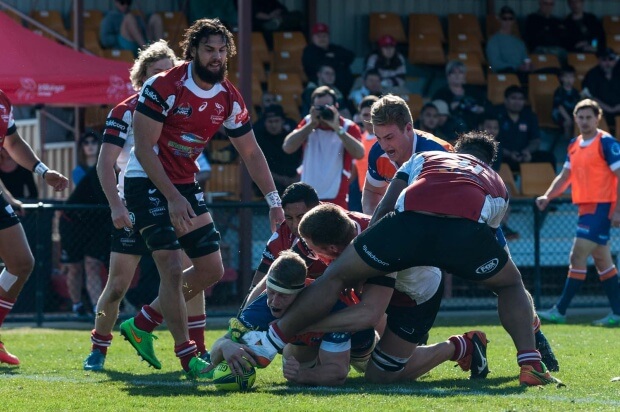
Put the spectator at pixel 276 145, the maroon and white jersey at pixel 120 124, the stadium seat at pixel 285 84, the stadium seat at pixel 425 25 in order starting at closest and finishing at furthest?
the maroon and white jersey at pixel 120 124 < the spectator at pixel 276 145 < the stadium seat at pixel 285 84 < the stadium seat at pixel 425 25

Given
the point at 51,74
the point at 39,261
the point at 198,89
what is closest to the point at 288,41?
the point at 51,74

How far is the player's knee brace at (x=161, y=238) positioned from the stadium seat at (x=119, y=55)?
28.6 ft

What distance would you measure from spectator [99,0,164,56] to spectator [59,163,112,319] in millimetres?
3919

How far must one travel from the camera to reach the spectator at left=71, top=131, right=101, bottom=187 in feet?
45.3

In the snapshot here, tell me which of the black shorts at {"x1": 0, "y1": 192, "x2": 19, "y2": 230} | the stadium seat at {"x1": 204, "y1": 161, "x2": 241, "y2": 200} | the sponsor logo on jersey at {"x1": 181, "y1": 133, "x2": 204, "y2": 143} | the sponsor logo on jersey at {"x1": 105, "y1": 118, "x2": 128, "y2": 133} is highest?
the sponsor logo on jersey at {"x1": 105, "y1": 118, "x2": 128, "y2": 133}

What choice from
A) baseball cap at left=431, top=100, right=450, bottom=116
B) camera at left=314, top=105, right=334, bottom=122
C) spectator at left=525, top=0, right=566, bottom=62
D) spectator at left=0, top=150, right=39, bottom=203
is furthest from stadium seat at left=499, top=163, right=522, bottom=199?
spectator at left=0, top=150, right=39, bottom=203

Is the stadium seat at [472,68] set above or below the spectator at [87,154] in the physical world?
above

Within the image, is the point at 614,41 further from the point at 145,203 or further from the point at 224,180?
the point at 145,203

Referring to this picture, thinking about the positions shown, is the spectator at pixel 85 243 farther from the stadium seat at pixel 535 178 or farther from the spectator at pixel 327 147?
the stadium seat at pixel 535 178

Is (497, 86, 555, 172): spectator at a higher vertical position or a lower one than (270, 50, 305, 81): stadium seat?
lower

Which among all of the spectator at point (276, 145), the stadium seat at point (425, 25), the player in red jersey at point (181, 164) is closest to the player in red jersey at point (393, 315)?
the player in red jersey at point (181, 164)

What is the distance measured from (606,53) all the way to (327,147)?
740cm

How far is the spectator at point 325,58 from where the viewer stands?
16656 mm

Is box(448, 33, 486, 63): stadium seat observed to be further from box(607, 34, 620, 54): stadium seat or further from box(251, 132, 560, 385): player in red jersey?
box(251, 132, 560, 385): player in red jersey
